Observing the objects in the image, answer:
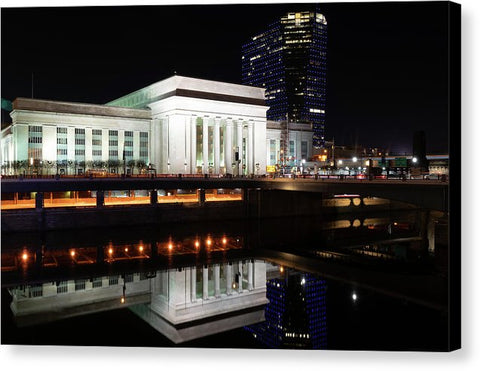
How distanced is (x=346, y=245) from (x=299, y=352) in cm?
2480

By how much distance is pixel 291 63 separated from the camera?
569 ft

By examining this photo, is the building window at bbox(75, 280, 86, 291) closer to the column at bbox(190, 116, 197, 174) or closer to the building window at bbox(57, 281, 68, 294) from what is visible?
the building window at bbox(57, 281, 68, 294)

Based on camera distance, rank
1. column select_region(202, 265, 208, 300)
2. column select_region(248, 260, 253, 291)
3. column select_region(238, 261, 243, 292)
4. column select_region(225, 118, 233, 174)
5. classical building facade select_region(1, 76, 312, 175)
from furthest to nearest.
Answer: column select_region(225, 118, 233, 174) → classical building facade select_region(1, 76, 312, 175) → column select_region(248, 260, 253, 291) → column select_region(238, 261, 243, 292) → column select_region(202, 265, 208, 300)

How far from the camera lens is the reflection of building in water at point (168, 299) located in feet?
63.6

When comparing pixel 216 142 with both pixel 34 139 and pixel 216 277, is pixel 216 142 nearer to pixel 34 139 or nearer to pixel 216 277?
pixel 34 139

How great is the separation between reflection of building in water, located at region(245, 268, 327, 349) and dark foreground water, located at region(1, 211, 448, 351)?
5cm

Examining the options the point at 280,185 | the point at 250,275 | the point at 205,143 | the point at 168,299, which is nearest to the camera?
the point at 168,299

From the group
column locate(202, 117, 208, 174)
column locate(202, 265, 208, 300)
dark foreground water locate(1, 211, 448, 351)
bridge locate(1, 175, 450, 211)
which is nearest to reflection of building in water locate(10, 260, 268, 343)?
column locate(202, 265, 208, 300)

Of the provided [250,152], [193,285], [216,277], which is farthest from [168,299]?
[250,152]

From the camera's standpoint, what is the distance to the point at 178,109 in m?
72.8

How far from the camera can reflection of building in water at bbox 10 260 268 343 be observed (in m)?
19.4

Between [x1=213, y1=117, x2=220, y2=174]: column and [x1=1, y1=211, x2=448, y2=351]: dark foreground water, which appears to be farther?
[x1=213, y1=117, x2=220, y2=174]: column

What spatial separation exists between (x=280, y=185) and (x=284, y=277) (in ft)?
79.6

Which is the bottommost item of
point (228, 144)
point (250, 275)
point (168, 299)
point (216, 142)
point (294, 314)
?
point (294, 314)
